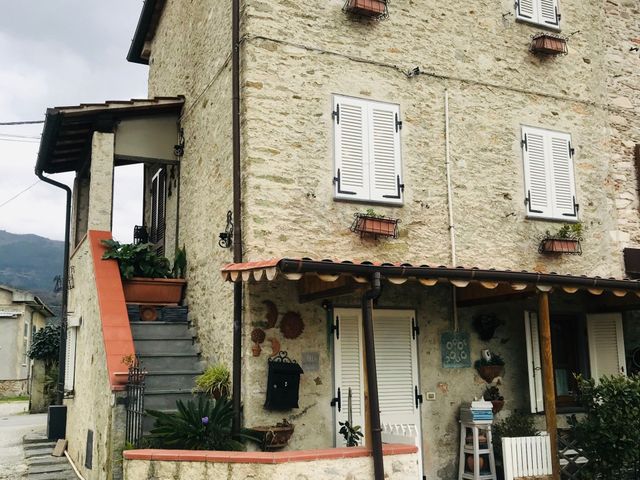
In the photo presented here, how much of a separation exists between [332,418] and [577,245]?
473 cm

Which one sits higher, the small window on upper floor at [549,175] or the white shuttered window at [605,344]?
the small window on upper floor at [549,175]

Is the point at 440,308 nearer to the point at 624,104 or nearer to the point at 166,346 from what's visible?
the point at 166,346

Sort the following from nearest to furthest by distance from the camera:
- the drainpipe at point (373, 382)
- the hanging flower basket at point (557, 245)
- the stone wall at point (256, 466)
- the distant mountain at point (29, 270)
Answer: the stone wall at point (256, 466), the drainpipe at point (373, 382), the hanging flower basket at point (557, 245), the distant mountain at point (29, 270)

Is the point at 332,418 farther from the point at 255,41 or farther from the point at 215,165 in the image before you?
the point at 255,41

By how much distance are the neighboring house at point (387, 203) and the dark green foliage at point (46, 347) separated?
297 inches

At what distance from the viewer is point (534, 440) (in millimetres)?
7883

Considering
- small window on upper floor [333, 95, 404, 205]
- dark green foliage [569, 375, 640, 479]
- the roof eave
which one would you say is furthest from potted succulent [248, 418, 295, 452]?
the roof eave

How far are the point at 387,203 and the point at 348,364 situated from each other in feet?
7.12

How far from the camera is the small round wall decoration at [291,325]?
7719mm

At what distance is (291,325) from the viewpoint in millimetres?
Answer: 7758

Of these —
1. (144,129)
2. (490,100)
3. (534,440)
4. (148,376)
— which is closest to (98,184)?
(144,129)

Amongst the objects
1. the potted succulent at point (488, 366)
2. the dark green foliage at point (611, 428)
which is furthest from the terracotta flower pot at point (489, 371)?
the dark green foliage at point (611, 428)

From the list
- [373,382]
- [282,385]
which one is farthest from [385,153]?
[373,382]

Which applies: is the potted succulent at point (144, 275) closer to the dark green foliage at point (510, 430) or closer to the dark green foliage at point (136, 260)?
the dark green foliage at point (136, 260)
